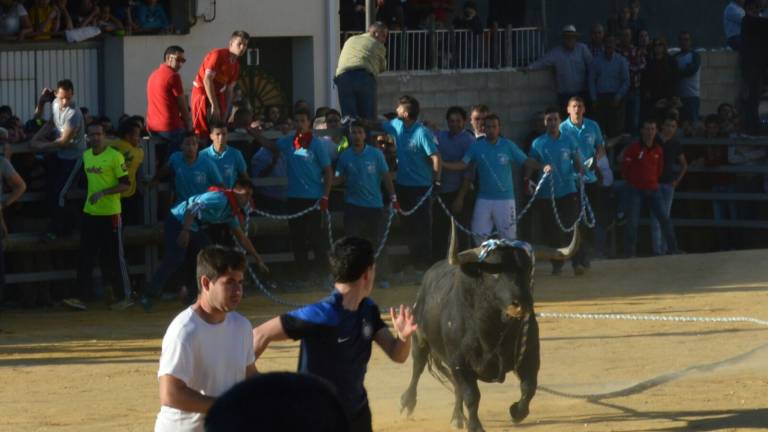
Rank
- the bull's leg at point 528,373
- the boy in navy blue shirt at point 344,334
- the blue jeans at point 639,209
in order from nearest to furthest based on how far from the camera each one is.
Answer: the boy in navy blue shirt at point 344,334
the bull's leg at point 528,373
the blue jeans at point 639,209

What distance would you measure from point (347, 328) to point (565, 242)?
12.7m

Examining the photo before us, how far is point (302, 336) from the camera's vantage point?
720 centimetres

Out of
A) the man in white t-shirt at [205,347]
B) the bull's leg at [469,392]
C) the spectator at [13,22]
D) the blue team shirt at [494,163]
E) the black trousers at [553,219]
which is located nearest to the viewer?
the man in white t-shirt at [205,347]

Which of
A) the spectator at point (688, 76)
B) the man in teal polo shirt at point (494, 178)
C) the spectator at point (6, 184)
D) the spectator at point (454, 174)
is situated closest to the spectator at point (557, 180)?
the man in teal polo shirt at point (494, 178)

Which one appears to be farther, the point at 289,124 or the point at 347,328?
the point at 289,124

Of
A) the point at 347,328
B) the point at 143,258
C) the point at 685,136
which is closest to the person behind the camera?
the point at 347,328

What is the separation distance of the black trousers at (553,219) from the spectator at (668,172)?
254 centimetres

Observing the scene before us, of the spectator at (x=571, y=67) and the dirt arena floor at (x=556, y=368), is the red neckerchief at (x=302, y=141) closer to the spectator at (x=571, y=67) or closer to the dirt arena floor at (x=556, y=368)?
the dirt arena floor at (x=556, y=368)

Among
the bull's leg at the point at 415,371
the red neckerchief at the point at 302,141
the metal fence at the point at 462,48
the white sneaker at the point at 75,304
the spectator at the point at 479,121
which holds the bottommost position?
the white sneaker at the point at 75,304

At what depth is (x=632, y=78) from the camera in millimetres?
24781

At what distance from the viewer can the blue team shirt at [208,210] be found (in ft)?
52.6

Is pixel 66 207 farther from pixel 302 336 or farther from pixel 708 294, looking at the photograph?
pixel 302 336

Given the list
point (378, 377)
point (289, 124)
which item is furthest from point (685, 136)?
point (378, 377)

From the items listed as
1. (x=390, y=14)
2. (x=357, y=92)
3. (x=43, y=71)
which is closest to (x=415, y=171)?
→ (x=357, y=92)
